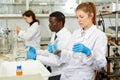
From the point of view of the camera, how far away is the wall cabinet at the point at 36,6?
3.92m

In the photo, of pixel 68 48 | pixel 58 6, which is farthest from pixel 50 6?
A: pixel 68 48

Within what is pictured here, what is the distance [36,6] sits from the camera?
13.3ft

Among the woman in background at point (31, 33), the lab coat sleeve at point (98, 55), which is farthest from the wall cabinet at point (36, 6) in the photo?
the lab coat sleeve at point (98, 55)

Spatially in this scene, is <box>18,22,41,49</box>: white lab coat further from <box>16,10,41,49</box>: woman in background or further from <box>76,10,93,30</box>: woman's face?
<box>76,10,93,30</box>: woman's face

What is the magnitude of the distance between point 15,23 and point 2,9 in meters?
0.38

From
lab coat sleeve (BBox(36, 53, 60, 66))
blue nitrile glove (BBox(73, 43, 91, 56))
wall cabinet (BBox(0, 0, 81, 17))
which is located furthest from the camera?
wall cabinet (BBox(0, 0, 81, 17))

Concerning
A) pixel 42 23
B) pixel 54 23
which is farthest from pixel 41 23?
pixel 54 23

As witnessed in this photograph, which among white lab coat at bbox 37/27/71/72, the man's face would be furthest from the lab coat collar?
the man's face

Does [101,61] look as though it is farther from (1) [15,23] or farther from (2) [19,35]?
(1) [15,23]

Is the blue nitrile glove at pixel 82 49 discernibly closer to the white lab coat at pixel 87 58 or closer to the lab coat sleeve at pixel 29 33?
the white lab coat at pixel 87 58

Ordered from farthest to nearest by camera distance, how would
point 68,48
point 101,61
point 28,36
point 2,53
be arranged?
point 28,36, point 2,53, point 68,48, point 101,61

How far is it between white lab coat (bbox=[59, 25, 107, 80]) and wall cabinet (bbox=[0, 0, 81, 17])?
2.31 metres

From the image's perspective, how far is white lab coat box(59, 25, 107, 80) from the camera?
1.53m

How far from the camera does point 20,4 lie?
3.96m
